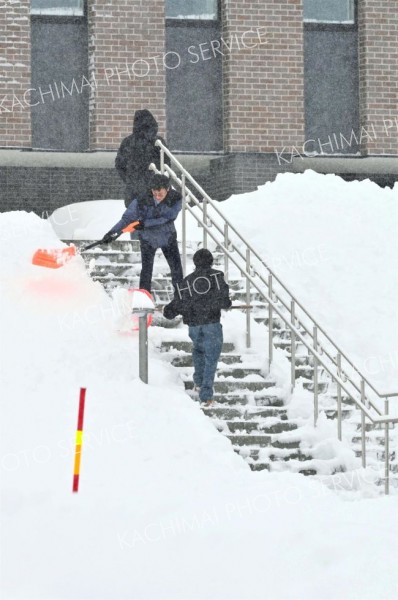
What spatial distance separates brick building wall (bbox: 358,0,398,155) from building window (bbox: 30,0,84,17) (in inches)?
182

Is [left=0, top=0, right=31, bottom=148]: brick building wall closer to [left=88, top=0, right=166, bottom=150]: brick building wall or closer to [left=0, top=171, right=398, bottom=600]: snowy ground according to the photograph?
[left=88, top=0, right=166, bottom=150]: brick building wall

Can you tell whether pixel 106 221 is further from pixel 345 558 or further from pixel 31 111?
pixel 345 558

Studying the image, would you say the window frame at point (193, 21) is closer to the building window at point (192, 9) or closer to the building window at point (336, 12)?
the building window at point (192, 9)

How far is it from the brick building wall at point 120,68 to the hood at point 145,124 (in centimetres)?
554

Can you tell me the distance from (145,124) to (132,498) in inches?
243

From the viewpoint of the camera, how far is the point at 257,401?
49.2ft

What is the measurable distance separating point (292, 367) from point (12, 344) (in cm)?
284

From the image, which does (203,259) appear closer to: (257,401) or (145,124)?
(257,401)

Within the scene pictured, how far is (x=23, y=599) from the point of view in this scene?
1052 cm

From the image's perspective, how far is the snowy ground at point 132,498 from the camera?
421 inches

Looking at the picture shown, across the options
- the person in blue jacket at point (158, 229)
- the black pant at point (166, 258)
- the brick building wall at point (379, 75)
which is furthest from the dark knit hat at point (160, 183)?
the brick building wall at point (379, 75)

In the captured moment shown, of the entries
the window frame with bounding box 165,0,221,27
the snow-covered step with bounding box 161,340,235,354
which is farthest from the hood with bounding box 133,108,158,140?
the window frame with bounding box 165,0,221,27

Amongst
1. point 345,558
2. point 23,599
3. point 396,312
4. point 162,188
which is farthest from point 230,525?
point 396,312

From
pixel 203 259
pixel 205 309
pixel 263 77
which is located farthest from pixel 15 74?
pixel 205 309
